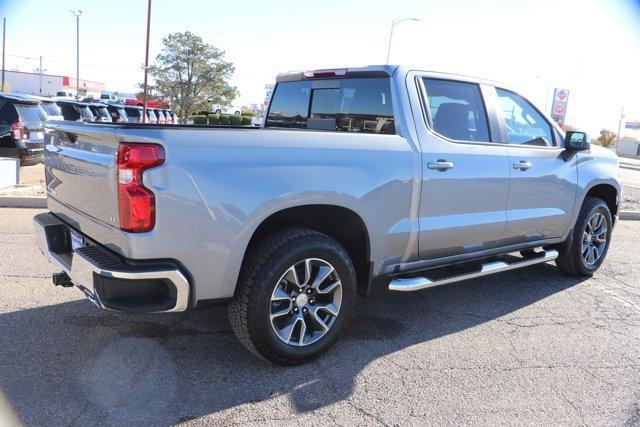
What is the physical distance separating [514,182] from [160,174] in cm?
299

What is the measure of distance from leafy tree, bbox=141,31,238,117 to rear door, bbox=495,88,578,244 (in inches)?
1500

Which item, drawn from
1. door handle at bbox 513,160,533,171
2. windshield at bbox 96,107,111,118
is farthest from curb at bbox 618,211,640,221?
windshield at bbox 96,107,111,118

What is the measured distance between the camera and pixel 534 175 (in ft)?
15.5

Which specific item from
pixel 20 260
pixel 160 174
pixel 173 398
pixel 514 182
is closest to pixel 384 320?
pixel 514 182

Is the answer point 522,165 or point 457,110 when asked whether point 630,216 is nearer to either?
point 522,165

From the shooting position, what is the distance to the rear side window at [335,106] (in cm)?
405

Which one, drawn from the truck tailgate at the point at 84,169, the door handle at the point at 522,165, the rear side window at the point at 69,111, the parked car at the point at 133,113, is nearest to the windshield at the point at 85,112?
the rear side window at the point at 69,111

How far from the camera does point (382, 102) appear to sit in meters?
4.05

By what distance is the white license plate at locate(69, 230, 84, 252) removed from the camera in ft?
→ 11.0

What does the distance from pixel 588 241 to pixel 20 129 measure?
9.41 metres

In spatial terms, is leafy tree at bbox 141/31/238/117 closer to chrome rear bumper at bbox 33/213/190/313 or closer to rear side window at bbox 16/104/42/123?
rear side window at bbox 16/104/42/123

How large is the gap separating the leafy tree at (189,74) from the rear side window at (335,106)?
1470 inches

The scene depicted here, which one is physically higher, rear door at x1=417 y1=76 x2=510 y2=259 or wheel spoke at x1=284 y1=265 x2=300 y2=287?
rear door at x1=417 y1=76 x2=510 y2=259

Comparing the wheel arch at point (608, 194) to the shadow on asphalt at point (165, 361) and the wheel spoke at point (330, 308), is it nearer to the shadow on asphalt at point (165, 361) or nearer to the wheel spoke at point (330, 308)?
the shadow on asphalt at point (165, 361)
